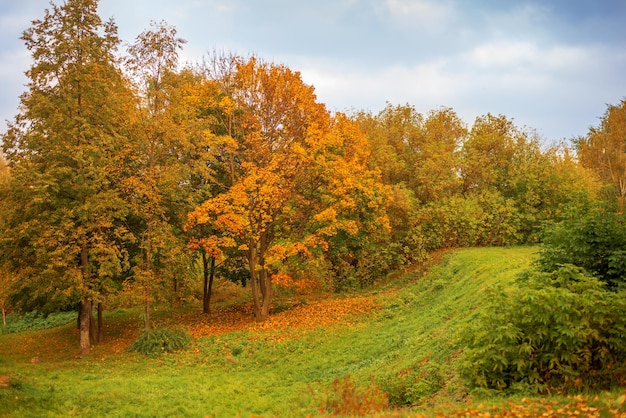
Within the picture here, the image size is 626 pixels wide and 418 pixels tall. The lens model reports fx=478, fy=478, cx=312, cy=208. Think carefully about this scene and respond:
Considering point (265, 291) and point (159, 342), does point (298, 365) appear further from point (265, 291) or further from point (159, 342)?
point (265, 291)

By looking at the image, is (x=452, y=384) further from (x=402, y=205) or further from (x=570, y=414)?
(x=402, y=205)

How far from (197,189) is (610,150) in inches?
1507

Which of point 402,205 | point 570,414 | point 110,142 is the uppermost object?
point 110,142

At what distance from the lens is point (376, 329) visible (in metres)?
18.7

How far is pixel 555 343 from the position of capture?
8.16 m

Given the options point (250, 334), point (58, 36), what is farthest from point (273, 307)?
point (58, 36)

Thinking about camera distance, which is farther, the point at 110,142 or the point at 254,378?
the point at 110,142

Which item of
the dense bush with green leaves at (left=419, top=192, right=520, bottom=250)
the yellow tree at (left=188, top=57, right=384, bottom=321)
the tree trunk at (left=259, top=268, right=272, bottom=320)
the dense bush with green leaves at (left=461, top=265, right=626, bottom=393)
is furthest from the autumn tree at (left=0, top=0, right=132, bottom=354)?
the dense bush with green leaves at (left=419, top=192, right=520, bottom=250)

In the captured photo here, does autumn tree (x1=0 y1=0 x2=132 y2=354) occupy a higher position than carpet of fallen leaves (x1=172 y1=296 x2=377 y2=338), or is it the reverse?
autumn tree (x1=0 y1=0 x2=132 y2=354)

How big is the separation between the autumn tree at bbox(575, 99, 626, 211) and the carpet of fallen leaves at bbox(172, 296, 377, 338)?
27.8 m

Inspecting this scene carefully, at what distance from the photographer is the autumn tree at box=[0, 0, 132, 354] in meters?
17.7

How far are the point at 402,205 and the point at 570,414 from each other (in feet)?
76.1

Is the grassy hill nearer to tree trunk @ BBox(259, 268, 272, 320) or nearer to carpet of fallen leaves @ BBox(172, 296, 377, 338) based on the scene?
carpet of fallen leaves @ BBox(172, 296, 377, 338)

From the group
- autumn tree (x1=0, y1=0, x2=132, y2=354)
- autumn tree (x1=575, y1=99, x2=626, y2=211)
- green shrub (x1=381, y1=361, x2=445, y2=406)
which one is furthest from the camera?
autumn tree (x1=575, y1=99, x2=626, y2=211)
